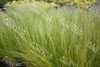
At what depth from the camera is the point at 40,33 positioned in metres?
2.35

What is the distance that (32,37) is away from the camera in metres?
2.45

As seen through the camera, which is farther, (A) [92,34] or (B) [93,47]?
(A) [92,34]

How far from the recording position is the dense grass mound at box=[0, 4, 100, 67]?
2.06 meters

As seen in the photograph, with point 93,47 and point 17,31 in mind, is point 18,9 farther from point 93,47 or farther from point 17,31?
point 93,47

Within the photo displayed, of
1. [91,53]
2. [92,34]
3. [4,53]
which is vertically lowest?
[4,53]

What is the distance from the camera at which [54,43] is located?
7.23 ft

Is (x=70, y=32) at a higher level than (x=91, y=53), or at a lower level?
higher

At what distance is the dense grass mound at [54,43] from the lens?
6.75ft

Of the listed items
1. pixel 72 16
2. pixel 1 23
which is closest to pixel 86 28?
pixel 72 16

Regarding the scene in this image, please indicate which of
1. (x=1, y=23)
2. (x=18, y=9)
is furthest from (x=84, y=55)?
(x=18, y=9)

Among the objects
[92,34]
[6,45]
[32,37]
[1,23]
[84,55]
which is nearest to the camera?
[84,55]

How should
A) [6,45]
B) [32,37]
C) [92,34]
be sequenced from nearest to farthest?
[92,34] → [32,37] → [6,45]

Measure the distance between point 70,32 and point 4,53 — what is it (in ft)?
3.37

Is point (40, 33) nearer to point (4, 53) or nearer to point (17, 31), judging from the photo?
point (17, 31)
